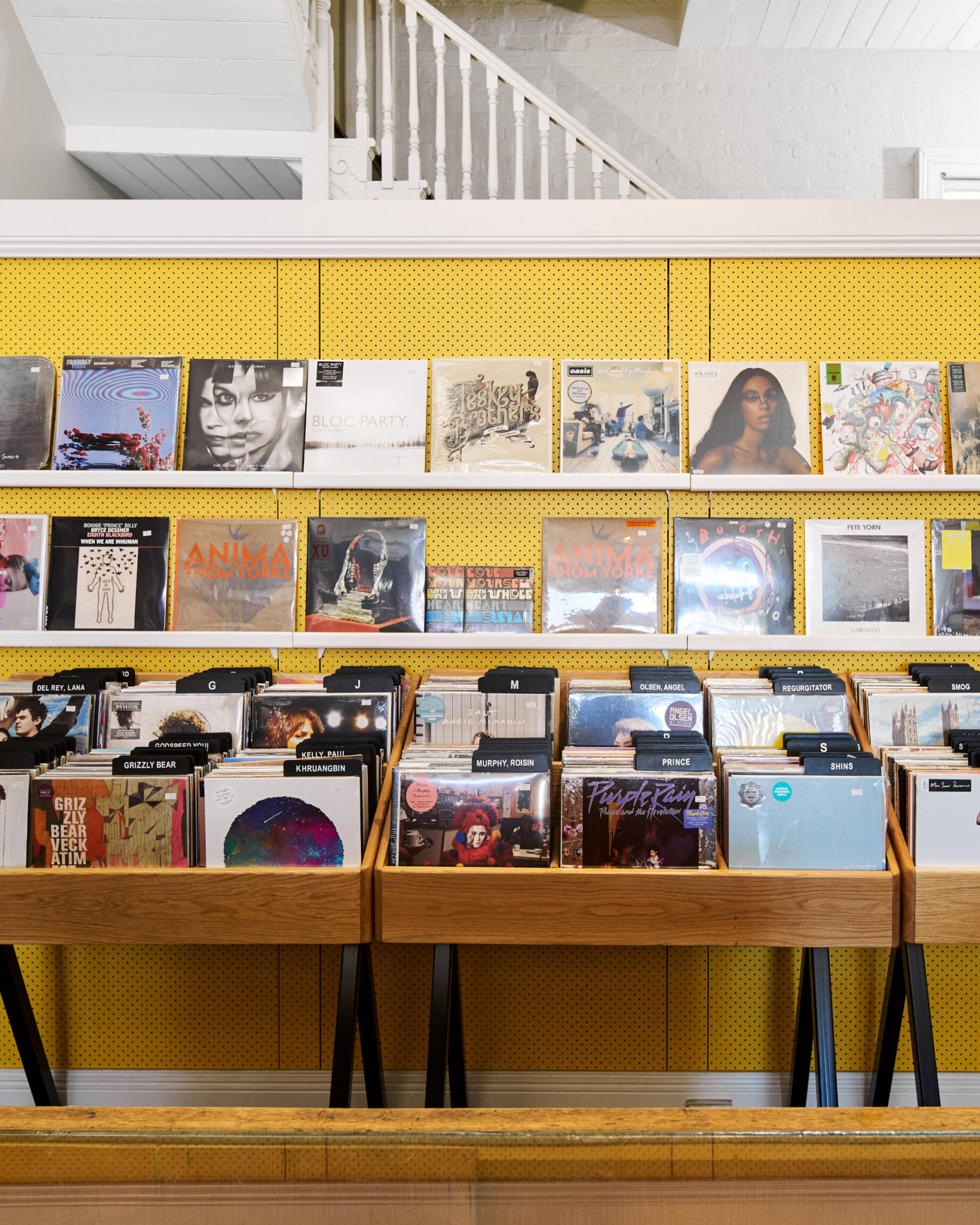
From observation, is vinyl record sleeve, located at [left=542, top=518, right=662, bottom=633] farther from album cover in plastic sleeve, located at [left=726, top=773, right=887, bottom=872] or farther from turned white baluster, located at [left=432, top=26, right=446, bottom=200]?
turned white baluster, located at [left=432, top=26, right=446, bottom=200]

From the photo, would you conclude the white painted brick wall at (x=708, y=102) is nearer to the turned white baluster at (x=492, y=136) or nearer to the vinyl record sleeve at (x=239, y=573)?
A: the turned white baluster at (x=492, y=136)

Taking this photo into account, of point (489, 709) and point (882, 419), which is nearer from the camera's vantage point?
point (489, 709)

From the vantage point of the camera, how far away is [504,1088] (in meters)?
2.30

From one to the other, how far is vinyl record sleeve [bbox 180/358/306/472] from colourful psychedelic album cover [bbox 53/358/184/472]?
53 mm

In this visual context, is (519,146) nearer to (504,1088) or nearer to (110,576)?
(110,576)

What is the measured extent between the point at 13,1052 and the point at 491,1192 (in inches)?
88.1

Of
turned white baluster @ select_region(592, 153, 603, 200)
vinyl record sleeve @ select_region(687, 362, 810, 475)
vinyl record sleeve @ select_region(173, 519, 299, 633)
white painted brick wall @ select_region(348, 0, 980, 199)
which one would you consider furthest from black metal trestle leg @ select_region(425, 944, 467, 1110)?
white painted brick wall @ select_region(348, 0, 980, 199)

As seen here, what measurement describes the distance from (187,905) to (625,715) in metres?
1.13

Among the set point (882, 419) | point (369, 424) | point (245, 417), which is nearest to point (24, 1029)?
point (245, 417)

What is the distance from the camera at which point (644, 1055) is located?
228cm

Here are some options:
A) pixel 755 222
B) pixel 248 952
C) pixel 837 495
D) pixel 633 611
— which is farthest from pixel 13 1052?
pixel 755 222

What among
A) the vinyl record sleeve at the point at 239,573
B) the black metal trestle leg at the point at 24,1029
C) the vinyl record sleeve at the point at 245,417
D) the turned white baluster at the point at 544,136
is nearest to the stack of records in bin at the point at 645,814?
the vinyl record sleeve at the point at 239,573

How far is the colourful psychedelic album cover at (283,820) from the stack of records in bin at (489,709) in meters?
0.36

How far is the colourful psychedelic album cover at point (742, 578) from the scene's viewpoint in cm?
229
